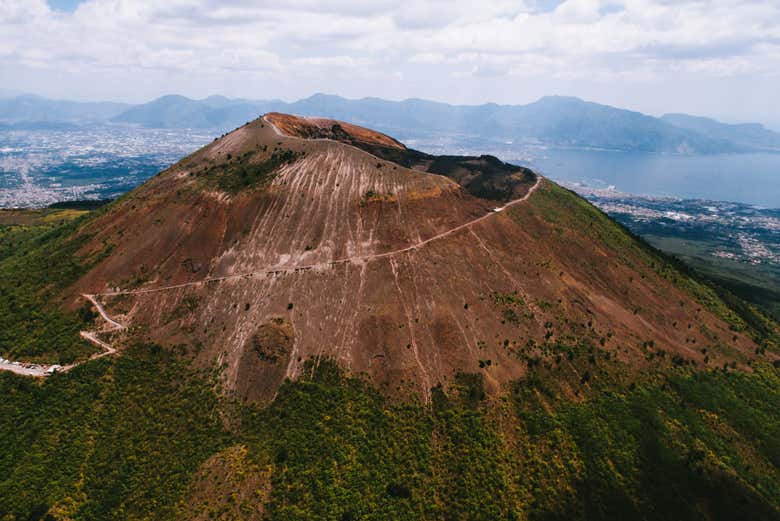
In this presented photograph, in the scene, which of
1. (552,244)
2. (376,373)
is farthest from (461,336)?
(552,244)

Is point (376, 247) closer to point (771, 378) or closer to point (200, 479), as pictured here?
point (200, 479)

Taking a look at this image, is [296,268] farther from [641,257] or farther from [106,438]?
[641,257]

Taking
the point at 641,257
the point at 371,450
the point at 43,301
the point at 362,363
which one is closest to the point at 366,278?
the point at 362,363

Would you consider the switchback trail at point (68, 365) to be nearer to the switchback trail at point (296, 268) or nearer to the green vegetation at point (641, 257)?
the switchback trail at point (296, 268)

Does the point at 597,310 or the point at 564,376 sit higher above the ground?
the point at 597,310

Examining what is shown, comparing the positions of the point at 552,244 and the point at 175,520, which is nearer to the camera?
the point at 175,520

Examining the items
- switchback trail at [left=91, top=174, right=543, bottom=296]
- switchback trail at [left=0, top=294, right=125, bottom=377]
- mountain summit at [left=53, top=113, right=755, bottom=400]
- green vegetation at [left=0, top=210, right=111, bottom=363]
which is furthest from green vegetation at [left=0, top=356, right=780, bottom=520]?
switchback trail at [left=91, top=174, right=543, bottom=296]
